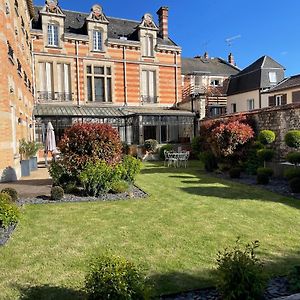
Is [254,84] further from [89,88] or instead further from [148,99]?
[89,88]

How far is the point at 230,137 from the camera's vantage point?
12086 millimetres

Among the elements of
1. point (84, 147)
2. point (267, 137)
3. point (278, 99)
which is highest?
point (278, 99)

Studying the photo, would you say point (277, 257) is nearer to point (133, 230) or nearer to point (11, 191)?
point (133, 230)

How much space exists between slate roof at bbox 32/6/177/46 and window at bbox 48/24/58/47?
2.39 feet

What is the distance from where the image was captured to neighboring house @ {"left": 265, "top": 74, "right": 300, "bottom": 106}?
70.1 feet

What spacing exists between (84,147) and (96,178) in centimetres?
102

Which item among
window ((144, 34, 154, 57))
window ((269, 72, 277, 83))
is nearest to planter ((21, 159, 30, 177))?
window ((144, 34, 154, 57))

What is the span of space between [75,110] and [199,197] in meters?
15.1

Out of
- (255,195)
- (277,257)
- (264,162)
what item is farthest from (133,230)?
(264,162)

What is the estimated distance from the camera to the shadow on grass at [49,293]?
3.20m

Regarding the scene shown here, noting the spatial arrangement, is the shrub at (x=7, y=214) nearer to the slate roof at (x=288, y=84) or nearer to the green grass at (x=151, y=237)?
the green grass at (x=151, y=237)

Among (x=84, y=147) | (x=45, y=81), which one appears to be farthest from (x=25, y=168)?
A: (x=45, y=81)

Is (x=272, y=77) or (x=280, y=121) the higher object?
(x=272, y=77)

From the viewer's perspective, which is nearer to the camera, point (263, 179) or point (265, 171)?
point (263, 179)
